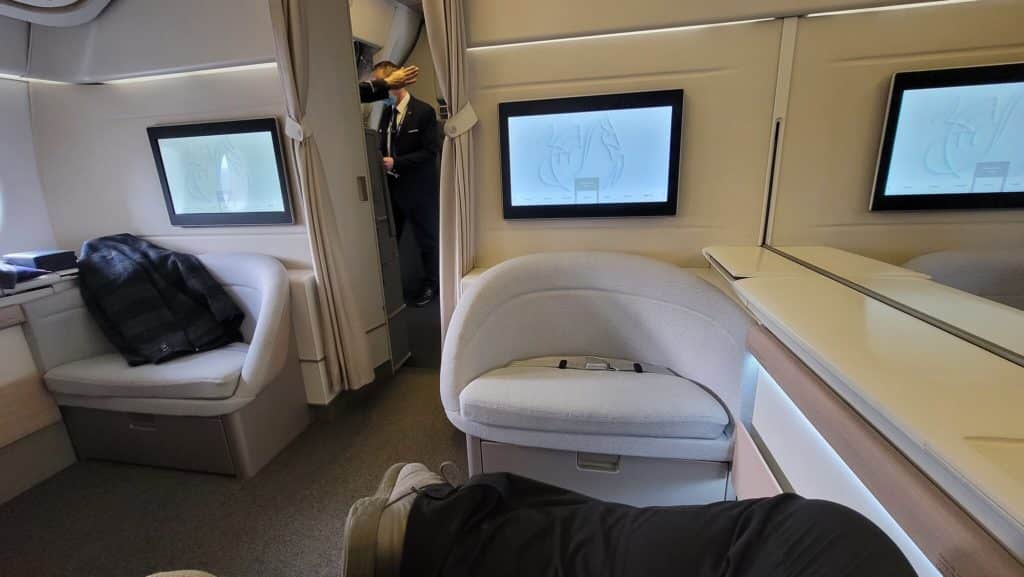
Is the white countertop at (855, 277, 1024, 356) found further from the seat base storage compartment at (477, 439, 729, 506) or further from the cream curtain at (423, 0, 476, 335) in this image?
the cream curtain at (423, 0, 476, 335)

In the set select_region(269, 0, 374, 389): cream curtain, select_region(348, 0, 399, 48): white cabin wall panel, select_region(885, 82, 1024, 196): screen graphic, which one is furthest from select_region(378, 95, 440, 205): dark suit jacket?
select_region(885, 82, 1024, 196): screen graphic

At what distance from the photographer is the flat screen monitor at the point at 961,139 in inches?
34.9

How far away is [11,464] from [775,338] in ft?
9.96

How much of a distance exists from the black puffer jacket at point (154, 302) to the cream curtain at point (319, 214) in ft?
1.67

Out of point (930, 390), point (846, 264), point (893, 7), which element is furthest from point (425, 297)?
point (930, 390)

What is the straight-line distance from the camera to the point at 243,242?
2.28m

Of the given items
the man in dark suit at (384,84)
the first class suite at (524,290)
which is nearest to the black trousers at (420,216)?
the man in dark suit at (384,84)

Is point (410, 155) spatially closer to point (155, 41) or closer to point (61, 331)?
point (155, 41)

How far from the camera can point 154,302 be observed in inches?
78.8

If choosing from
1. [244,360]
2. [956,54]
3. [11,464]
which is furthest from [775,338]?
[11,464]

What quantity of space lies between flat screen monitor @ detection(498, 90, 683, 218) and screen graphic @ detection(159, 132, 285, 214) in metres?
1.23

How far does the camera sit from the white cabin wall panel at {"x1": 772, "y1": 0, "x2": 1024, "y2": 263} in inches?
53.9

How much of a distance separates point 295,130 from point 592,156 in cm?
138

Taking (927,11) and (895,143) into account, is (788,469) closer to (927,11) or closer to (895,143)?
(895,143)
